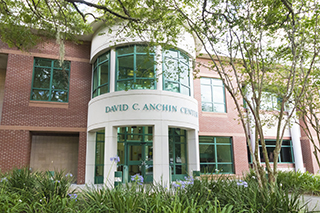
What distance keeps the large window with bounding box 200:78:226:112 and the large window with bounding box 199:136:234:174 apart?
6.55 ft

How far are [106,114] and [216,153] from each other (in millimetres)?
7876

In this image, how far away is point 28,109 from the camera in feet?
44.7

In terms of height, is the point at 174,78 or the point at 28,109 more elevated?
the point at 174,78

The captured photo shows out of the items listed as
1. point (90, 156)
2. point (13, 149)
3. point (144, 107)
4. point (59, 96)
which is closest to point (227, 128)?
point (144, 107)

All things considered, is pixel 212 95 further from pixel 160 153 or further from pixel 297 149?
pixel 297 149

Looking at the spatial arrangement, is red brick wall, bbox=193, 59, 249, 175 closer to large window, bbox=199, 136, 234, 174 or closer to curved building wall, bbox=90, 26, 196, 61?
large window, bbox=199, 136, 234, 174

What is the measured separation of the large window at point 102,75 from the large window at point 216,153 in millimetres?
6983

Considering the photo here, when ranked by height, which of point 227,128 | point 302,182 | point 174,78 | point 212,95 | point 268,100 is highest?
point 212,95

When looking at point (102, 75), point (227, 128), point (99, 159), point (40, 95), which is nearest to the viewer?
point (102, 75)

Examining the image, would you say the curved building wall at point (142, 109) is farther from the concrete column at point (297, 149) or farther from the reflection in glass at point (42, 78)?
the concrete column at point (297, 149)

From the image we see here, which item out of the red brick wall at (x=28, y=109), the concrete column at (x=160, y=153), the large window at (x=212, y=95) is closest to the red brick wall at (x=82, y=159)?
the red brick wall at (x=28, y=109)

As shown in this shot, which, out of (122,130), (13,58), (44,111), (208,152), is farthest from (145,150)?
(13,58)

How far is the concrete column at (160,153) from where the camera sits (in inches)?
445

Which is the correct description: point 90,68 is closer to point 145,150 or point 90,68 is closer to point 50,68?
point 50,68
